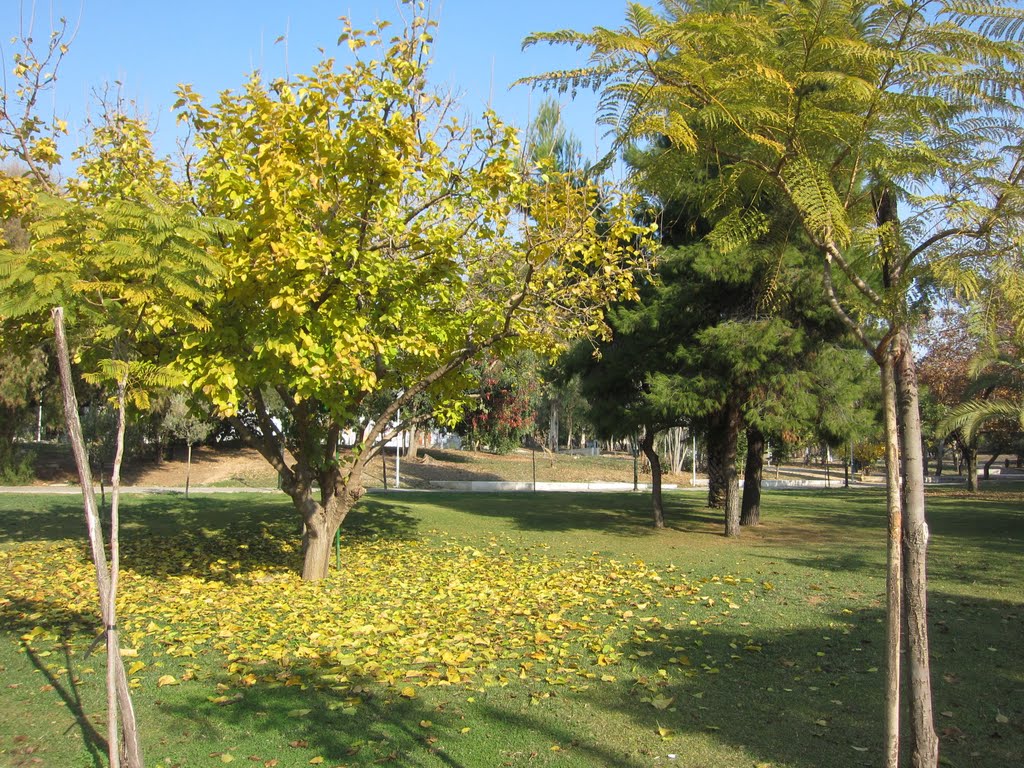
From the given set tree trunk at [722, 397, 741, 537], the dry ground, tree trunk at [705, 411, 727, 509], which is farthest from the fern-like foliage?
the dry ground

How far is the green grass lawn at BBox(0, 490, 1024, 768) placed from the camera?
4.86 meters

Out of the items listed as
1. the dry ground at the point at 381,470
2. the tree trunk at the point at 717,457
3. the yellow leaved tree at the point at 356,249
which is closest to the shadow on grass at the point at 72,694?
the yellow leaved tree at the point at 356,249

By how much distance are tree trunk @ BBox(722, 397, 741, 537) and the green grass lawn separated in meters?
1.62

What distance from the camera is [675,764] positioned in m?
4.55

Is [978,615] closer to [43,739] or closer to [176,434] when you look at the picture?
[43,739]

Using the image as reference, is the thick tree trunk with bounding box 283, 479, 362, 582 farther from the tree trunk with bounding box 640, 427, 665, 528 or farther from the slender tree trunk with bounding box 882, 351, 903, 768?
the slender tree trunk with bounding box 882, 351, 903, 768

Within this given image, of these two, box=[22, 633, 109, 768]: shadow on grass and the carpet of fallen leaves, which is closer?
box=[22, 633, 109, 768]: shadow on grass

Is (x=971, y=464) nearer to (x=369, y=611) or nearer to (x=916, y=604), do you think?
(x=369, y=611)

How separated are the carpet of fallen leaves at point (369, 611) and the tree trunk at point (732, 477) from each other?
4.24 m

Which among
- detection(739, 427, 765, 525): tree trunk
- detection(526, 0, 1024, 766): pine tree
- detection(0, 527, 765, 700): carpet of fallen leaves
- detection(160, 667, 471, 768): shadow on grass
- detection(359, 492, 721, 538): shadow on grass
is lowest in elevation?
detection(359, 492, 721, 538): shadow on grass

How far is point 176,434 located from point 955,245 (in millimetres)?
29649

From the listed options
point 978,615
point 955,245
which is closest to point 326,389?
point 955,245

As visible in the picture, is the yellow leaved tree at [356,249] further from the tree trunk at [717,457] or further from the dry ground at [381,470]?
the dry ground at [381,470]

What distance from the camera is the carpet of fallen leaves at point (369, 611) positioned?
21.2ft
